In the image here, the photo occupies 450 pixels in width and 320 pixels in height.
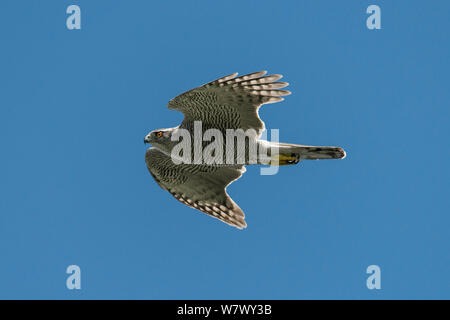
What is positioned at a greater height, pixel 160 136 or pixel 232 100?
pixel 232 100

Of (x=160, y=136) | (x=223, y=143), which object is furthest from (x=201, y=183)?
(x=160, y=136)

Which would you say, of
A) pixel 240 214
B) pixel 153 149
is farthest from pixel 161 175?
pixel 240 214

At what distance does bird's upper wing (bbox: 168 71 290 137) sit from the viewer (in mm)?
9977

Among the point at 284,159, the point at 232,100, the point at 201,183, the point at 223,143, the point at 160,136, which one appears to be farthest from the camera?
the point at 201,183

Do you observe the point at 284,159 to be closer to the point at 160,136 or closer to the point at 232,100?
the point at 232,100

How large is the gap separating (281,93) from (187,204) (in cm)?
286

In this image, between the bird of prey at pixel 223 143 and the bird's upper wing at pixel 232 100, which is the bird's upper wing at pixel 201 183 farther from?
the bird's upper wing at pixel 232 100

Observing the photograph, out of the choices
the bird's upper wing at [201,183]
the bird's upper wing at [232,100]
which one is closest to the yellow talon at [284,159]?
the bird's upper wing at [232,100]

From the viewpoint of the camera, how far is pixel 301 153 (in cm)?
1017

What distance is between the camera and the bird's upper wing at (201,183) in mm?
11203

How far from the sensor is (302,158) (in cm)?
1027

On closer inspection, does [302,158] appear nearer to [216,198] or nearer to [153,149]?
[216,198]

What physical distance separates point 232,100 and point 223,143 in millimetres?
797

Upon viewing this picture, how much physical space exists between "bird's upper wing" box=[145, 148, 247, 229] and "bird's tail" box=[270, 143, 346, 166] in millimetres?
1157
